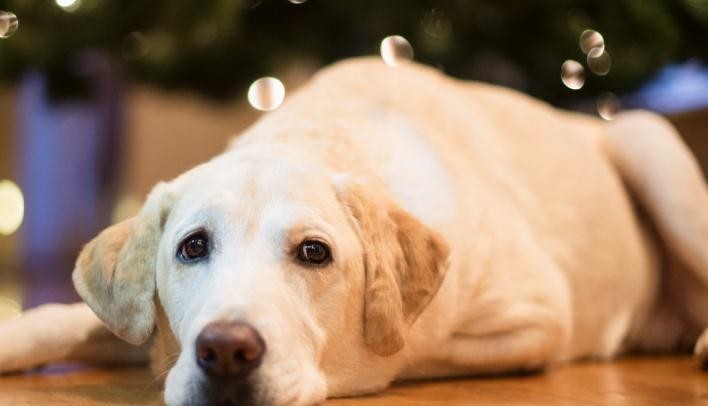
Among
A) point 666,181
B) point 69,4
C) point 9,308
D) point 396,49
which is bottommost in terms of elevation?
point 9,308

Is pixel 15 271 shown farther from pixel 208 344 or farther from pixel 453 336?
pixel 208 344

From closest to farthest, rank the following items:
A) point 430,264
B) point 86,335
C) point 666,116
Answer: point 430,264 → point 86,335 → point 666,116

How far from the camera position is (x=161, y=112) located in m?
8.55

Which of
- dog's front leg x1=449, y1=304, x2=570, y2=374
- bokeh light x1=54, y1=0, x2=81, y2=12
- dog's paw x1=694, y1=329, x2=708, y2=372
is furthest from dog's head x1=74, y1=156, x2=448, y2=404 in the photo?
bokeh light x1=54, y1=0, x2=81, y2=12

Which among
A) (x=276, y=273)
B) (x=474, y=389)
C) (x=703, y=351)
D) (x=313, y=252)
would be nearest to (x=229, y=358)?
(x=276, y=273)

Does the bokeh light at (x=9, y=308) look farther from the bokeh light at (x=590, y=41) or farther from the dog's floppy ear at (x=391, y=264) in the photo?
the bokeh light at (x=590, y=41)

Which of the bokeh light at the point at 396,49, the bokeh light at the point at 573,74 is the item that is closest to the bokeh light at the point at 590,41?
the bokeh light at the point at 573,74

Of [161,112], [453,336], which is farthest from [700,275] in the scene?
[161,112]

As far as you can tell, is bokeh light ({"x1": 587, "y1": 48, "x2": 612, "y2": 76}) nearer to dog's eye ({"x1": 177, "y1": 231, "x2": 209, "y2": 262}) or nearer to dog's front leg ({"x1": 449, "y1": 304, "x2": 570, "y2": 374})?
dog's front leg ({"x1": 449, "y1": 304, "x2": 570, "y2": 374})

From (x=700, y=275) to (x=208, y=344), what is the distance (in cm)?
237

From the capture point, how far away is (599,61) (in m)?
4.75

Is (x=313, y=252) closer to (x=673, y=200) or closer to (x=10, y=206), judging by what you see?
(x=673, y=200)

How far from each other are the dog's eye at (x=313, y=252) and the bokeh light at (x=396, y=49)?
2.50 metres

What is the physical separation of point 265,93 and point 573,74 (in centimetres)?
165
